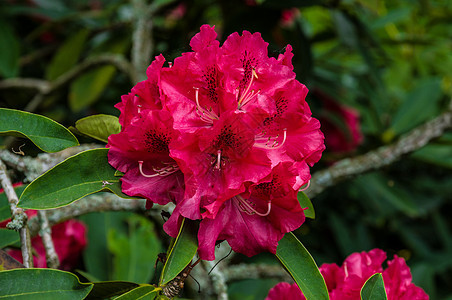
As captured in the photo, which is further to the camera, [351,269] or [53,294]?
[351,269]

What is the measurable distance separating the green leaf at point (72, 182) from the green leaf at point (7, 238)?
0.24 meters

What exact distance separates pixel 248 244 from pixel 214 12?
1.81 meters

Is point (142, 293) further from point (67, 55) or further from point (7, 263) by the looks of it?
point (67, 55)

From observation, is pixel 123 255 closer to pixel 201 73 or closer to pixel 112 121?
pixel 112 121

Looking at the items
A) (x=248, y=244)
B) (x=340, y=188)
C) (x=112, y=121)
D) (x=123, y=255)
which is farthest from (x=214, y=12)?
(x=248, y=244)

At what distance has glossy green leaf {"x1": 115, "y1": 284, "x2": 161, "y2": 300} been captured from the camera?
21.2 inches

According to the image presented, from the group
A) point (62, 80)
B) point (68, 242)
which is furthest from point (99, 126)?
point (62, 80)

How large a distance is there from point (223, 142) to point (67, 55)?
129 centimetres

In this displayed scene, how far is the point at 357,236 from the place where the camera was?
177 cm

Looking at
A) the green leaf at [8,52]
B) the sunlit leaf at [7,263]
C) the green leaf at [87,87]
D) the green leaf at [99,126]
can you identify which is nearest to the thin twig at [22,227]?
the sunlit leaf at [7,263]

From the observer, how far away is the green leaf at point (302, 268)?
581 millimetres

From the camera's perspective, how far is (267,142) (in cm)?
60

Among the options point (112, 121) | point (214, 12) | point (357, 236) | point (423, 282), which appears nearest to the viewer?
point (112, 121)

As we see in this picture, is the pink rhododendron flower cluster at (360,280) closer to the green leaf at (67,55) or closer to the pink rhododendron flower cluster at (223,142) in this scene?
the pink rhododendron flower cluster at (223,142)
